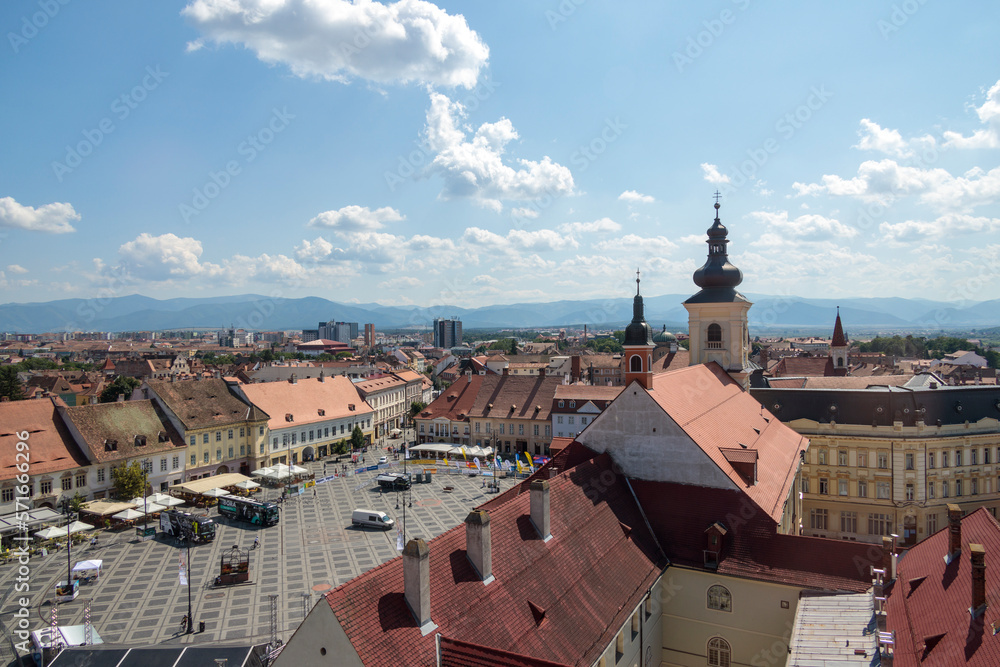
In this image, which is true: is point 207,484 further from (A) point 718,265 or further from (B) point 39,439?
(A) point 718,265

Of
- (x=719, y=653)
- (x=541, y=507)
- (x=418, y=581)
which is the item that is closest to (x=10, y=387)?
(x=541, y=507)

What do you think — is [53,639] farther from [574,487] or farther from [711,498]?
[711,498]

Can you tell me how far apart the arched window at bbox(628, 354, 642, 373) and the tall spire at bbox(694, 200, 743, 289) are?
911 inches

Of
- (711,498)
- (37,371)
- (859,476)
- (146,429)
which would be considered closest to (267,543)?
(146,429)

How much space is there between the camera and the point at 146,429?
5697 cm

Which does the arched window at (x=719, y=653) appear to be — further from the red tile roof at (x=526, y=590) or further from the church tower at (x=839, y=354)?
the church tower at (x=839, y=354)

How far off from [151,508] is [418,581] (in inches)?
1594

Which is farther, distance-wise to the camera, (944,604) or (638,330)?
(638,330)

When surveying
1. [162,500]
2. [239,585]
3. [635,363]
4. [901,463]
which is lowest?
[239,585]

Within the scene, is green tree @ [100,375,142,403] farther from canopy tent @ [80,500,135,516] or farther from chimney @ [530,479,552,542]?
chimney @ [530,479,552,542]

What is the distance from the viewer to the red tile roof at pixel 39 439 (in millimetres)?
46469

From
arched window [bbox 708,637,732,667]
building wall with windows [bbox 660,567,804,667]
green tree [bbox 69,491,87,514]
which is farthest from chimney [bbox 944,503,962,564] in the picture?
green tree [bbox 69,491,87,514]

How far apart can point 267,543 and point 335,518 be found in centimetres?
696

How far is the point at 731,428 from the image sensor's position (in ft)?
115
